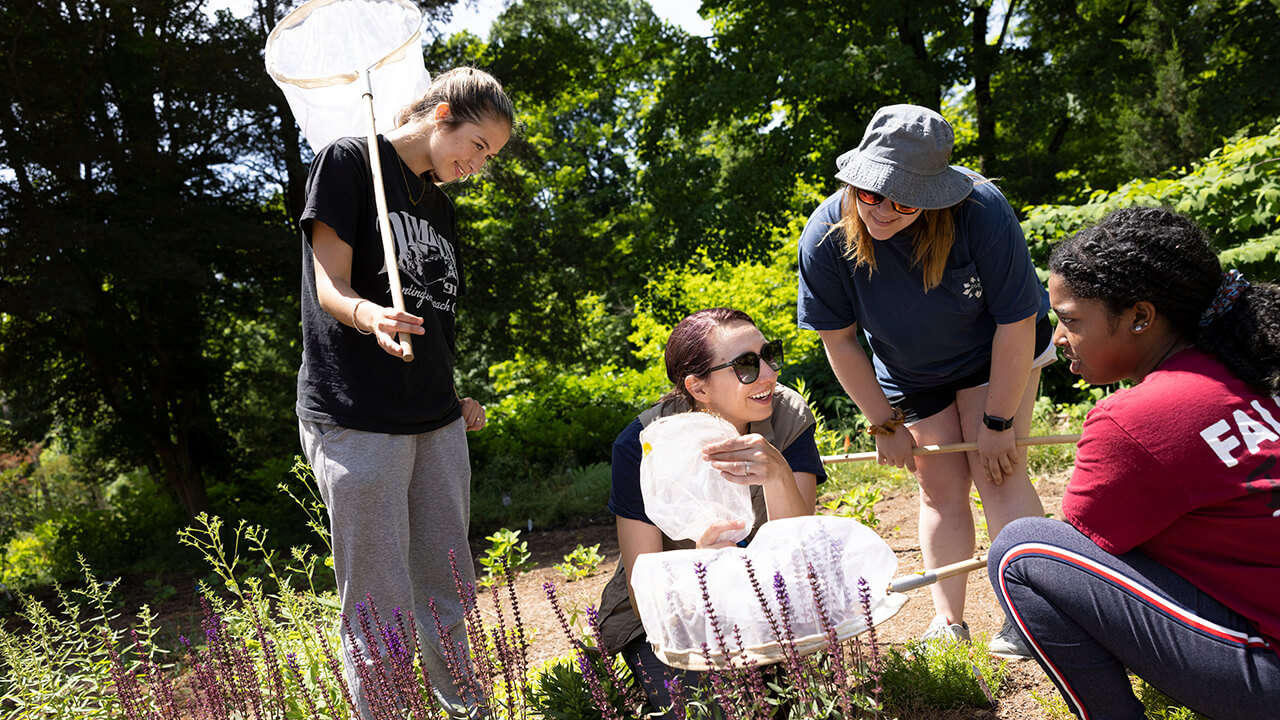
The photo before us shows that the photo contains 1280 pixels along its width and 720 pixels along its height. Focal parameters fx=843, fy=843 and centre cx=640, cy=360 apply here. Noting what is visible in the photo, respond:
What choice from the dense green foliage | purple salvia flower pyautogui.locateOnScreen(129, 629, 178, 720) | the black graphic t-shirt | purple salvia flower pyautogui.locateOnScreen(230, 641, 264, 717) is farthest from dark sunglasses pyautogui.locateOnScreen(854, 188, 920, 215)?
the dense green foliage

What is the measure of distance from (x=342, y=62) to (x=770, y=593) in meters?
2.20

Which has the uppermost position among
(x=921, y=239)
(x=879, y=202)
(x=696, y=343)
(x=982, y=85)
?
(x=982, y=85)

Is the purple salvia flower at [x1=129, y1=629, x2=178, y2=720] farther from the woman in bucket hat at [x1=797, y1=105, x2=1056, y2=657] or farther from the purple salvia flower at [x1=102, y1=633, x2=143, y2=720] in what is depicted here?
the woman in bucket hat at [x1=797, y1=105, x2=1056, y2=657]

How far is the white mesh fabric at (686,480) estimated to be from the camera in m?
1.96

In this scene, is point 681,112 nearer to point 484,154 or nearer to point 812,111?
point 812,111

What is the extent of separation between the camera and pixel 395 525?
220cm

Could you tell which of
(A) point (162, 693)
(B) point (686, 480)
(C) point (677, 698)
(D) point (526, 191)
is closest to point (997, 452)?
(B) point (686, 480)

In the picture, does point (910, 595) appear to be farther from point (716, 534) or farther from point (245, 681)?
point (245, 681)

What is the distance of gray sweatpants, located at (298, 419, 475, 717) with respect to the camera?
2.14m

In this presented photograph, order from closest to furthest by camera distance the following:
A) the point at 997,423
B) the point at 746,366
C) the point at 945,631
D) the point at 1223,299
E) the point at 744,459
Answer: the point at 1223,299, the point at 744,459, the point at 746,366, the point at 997,423, the point at 945,631

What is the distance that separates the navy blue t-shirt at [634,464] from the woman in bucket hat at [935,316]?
40cm

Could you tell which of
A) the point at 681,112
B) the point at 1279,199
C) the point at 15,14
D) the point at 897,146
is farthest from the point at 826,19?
the point at 897,146

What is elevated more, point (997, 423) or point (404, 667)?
point (997, 423)

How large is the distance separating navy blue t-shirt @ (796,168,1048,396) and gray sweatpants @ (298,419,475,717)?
1157mm
